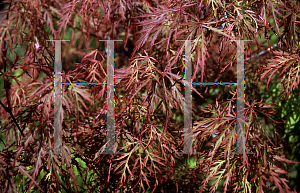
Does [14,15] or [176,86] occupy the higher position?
[14,15]

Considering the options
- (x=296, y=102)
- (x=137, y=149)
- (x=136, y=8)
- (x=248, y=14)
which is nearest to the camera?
(x=248, y=14)

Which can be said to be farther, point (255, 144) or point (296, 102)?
point (296, 102)

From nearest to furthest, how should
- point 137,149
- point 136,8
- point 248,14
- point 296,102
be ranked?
1. point 248,14
2. point 137,149
3. point 136,8
4. point 296,102

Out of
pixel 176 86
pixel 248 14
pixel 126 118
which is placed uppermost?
pixel 248 14

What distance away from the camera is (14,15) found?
3.86 ft

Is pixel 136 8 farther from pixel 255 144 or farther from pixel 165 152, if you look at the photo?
pixel 255 144

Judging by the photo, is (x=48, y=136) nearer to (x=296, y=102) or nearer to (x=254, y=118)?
(x=254, y=118)

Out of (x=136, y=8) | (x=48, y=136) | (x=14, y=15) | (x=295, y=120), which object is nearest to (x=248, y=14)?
(x=136, y=8)

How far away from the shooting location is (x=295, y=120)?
1.38m

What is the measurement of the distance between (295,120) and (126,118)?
0.88m

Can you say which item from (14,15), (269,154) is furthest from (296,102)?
(14,15)

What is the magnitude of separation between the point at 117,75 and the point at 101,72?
89 millimetres

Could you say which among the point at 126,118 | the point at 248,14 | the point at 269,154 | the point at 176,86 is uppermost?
the point at 248,14

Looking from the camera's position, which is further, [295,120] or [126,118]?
[295,120]
